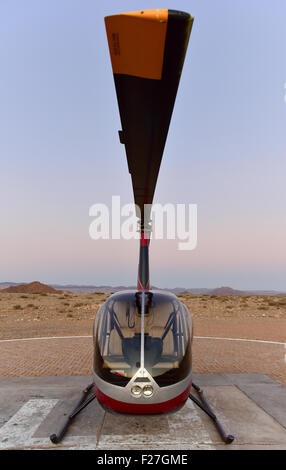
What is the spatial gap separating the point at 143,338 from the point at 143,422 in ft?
6.59

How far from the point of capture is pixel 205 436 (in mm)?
5008

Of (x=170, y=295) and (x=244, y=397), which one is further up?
(x=170, y=295)

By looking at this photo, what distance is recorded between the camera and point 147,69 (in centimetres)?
184

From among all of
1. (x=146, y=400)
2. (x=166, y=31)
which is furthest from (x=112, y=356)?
(x=166, y=31)

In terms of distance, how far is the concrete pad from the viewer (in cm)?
484

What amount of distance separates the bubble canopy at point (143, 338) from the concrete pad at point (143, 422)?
25.7 inches

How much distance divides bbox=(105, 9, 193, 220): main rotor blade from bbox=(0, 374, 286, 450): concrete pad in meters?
3.80

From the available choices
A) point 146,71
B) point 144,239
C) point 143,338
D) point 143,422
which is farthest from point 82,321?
point 146,71

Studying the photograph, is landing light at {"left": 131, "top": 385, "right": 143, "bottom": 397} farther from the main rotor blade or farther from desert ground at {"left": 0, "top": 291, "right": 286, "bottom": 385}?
desert ground at {"left": 0, "top": 291, "right": 286, "bottom": 385}

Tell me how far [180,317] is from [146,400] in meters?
1.40

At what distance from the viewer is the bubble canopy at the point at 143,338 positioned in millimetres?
4453

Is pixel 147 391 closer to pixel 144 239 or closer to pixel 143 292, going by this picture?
pixel 143 292

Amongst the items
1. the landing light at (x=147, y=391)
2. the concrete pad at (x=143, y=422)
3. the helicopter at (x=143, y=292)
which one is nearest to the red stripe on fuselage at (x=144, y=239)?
the helicopter at (x=143, y=292)

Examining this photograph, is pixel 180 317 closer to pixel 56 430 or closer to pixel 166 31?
pixel 56 430
